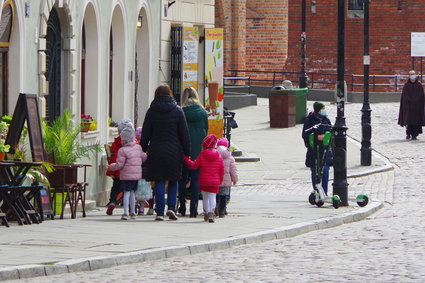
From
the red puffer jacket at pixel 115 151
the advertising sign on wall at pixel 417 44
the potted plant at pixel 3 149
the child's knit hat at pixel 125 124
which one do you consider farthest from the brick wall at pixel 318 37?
the potted plant at pixel 3 149

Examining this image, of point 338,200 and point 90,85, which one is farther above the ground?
point 90,85

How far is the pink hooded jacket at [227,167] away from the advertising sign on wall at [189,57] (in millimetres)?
7837

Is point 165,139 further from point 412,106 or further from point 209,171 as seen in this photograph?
point 412,106

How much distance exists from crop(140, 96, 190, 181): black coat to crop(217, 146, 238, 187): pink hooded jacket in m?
0.58

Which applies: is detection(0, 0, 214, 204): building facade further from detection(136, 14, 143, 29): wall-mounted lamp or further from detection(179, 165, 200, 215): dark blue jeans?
detection(179, 165, 200, 215): dark blue jeans

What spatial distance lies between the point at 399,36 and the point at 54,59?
123 ft

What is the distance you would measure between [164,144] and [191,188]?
1.01 m

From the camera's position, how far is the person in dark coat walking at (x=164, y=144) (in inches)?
699

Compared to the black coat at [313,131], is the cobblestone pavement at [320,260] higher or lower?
lower

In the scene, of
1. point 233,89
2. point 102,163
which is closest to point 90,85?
point 102,163

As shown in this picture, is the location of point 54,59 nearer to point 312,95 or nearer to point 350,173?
point 350,173

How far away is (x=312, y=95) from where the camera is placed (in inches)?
2007

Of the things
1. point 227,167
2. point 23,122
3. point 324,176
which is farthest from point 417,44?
point 23,122

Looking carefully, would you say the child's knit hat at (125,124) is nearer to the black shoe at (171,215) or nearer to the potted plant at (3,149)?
the black shoe at (171,215)
